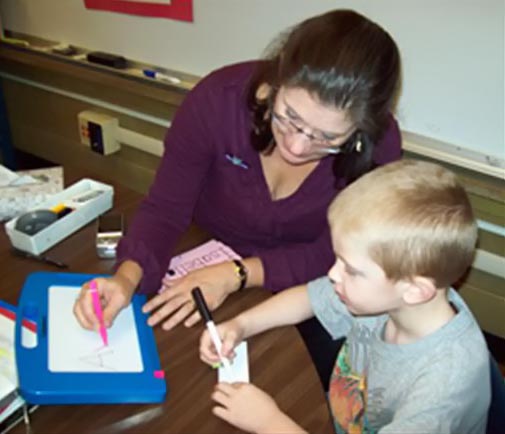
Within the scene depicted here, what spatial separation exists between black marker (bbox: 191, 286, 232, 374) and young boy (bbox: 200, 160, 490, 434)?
0.04 feet

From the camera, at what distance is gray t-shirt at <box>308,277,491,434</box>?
80 centimetres

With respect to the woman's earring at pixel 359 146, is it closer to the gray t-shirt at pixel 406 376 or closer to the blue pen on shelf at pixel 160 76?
the gray t-shirt at pixel 406 376

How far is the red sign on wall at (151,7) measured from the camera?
6.27 feet

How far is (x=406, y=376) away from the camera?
90 centimetres

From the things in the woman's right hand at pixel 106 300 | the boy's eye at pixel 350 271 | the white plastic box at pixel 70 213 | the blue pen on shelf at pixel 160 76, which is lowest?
the woman's right hand at pixel 106 300

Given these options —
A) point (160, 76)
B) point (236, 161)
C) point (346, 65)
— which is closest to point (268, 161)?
point (236, 161)

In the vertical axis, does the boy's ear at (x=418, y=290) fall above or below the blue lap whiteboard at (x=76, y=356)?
above

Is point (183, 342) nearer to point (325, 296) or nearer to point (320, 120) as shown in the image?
point (325, 296)

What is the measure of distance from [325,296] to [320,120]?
33cm

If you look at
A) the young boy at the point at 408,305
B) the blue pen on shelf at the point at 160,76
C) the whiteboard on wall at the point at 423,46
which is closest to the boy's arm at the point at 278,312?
the young boy at the point at 408,305

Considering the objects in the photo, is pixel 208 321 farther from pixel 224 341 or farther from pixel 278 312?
pixel 278 312

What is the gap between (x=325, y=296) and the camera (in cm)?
107

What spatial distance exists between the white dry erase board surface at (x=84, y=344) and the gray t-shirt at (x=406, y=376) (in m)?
0.35

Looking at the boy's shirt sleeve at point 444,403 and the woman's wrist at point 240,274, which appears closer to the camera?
the boy's shirt sleeve at point 444,403
